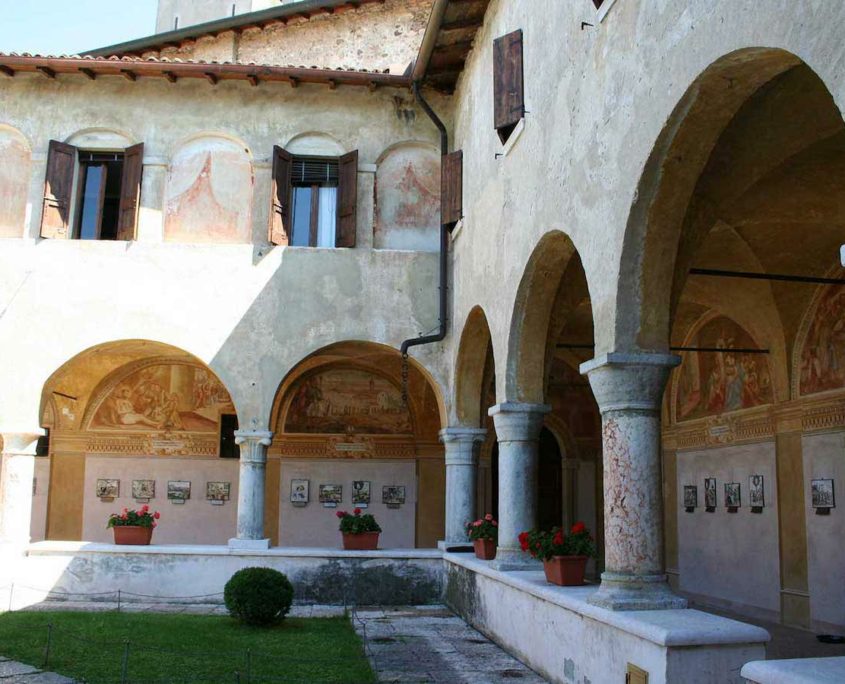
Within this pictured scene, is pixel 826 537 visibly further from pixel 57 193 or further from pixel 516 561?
pixel 57 193

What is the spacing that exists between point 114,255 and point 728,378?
899cm

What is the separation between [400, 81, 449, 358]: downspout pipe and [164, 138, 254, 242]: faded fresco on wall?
2.86 meters

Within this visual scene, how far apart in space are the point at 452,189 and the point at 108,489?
8.57 meters

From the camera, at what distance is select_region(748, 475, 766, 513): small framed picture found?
12.1 m

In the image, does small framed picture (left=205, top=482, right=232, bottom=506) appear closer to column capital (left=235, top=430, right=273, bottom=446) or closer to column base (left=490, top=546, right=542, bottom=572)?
column capital (left=235, top=430, right=273, bottom=446)

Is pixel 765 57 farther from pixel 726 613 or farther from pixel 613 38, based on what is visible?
pixel 726 613

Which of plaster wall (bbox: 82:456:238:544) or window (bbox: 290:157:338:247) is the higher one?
window (bbox: 290:157:338:247)

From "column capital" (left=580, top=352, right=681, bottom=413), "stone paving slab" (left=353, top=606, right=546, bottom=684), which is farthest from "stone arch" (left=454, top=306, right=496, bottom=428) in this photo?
"column capital" (left=580, top=352, right=681, bottom=413)

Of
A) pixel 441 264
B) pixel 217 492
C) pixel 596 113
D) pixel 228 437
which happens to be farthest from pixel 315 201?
pixel 596 113

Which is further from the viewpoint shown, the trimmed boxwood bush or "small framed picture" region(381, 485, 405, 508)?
"small framed picture" region(381, 485, 405, 508)

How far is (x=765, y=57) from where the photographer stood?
17.0ft

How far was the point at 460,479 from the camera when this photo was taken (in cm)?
1366

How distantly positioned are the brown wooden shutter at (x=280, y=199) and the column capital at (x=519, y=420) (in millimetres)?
5590

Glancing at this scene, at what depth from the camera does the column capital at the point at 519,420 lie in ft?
33.6
